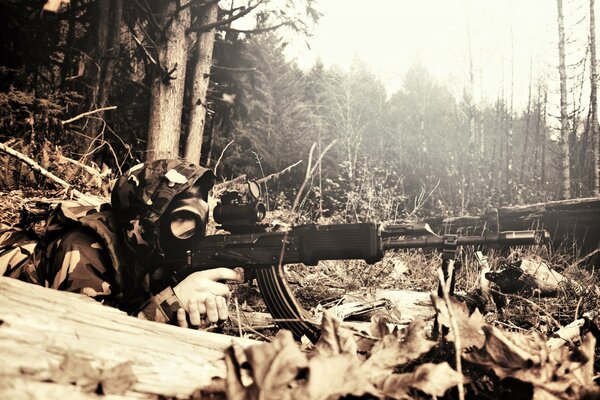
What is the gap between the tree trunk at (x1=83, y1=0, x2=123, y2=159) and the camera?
738 centimetres

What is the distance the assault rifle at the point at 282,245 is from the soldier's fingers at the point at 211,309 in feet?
0.76

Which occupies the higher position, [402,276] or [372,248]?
[372,248]

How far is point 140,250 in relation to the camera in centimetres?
249

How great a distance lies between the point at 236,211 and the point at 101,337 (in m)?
1.79

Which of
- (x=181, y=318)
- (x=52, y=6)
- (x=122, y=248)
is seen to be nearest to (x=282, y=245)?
(x=181, y=318)

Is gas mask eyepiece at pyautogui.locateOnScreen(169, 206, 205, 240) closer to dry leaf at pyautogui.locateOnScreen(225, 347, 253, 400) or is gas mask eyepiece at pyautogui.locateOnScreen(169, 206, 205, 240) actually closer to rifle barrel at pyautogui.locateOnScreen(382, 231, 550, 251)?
rifle barrel at pyautogui.locateOnScreen(382, 231, 550, 251)

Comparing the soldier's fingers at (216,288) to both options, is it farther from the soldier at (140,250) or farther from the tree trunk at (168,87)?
the tree trunk at (168,87)

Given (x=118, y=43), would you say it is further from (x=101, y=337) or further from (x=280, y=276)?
(x=101, y=337)

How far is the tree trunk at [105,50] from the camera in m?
7.38

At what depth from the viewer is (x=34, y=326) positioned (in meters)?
0.87

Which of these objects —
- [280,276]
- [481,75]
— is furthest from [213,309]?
[481,75]

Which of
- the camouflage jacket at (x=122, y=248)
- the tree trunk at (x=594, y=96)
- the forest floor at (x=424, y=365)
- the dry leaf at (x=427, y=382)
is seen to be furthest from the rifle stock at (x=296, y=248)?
the tree trunk at (x=594, y=96)

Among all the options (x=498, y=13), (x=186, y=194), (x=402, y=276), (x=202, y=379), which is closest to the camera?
(x=202, y=379)

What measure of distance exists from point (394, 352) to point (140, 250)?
78.3 inches
